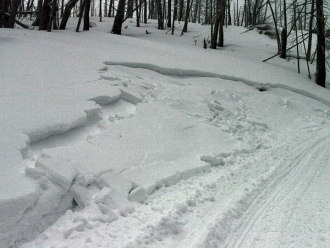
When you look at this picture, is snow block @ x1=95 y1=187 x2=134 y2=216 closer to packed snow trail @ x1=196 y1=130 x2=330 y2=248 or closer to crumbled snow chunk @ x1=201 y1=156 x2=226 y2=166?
packed snow trail @ x1=196 y1=130 x2=330 y2=248

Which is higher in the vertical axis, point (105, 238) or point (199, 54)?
point (199, 54)

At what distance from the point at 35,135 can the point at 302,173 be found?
396 cm

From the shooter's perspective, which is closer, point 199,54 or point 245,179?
point 245,179

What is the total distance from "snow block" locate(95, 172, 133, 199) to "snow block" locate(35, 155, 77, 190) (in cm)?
34

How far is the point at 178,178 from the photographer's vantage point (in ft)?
14.4

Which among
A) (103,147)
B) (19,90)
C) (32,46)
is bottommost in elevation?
(103,147)

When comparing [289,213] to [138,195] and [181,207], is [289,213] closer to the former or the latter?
[181,207]

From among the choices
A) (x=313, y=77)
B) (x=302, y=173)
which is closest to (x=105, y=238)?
(x=302, y=173)

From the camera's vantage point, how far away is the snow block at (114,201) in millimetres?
3441

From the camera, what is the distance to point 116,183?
12.6 feet

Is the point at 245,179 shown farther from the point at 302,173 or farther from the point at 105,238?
the point at 105,238

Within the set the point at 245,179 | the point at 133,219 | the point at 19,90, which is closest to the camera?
the point at 133,219

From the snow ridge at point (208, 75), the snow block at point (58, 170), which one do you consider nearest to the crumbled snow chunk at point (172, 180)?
the snow block at point (58, 170)

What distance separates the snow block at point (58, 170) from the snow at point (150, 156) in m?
0.01
